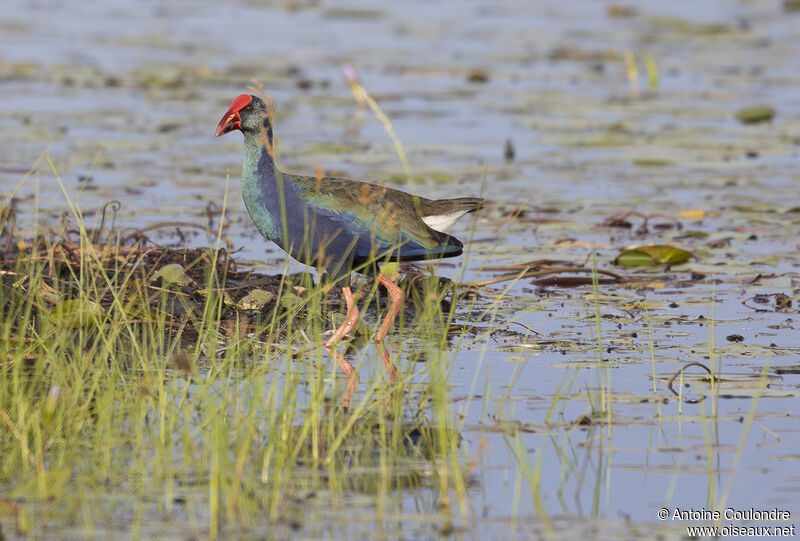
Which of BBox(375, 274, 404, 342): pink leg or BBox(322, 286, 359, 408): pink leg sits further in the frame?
BBox(375, 274, 404, 342): pink leg

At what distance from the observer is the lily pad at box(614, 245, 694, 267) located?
23.6ft

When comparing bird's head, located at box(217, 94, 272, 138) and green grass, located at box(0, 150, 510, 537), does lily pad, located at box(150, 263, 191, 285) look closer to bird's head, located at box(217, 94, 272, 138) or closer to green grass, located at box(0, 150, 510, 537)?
green grass, located at box(0, 150, 510, 537)

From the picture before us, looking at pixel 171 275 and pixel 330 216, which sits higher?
pixel 330 216

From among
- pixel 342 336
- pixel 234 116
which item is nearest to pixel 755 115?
pixel 234 116

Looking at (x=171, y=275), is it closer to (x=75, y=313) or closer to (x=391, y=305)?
(x=75, y=313)

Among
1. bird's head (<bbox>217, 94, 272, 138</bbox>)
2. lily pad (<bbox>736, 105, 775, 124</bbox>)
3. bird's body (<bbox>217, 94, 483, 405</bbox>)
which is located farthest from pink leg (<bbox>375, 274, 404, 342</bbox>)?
lily pad (<bbox>736, 105, 775, 124</bbox>)

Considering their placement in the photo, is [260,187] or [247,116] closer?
[260,187]

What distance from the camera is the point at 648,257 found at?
23.6 feet

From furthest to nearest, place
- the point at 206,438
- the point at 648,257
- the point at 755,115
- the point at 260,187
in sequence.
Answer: the point at 755,115 → the point at 648,257 → the point at 260,187 → the point at 206,438

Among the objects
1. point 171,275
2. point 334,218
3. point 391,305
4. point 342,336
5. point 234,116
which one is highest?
point 234,116

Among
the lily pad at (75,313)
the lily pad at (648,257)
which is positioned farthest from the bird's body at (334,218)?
the lily pad at (648,257)

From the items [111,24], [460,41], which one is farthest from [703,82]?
[111,24]

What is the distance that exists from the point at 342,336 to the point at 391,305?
67cm

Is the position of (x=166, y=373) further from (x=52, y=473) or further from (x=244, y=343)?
(x=52, y=473)
